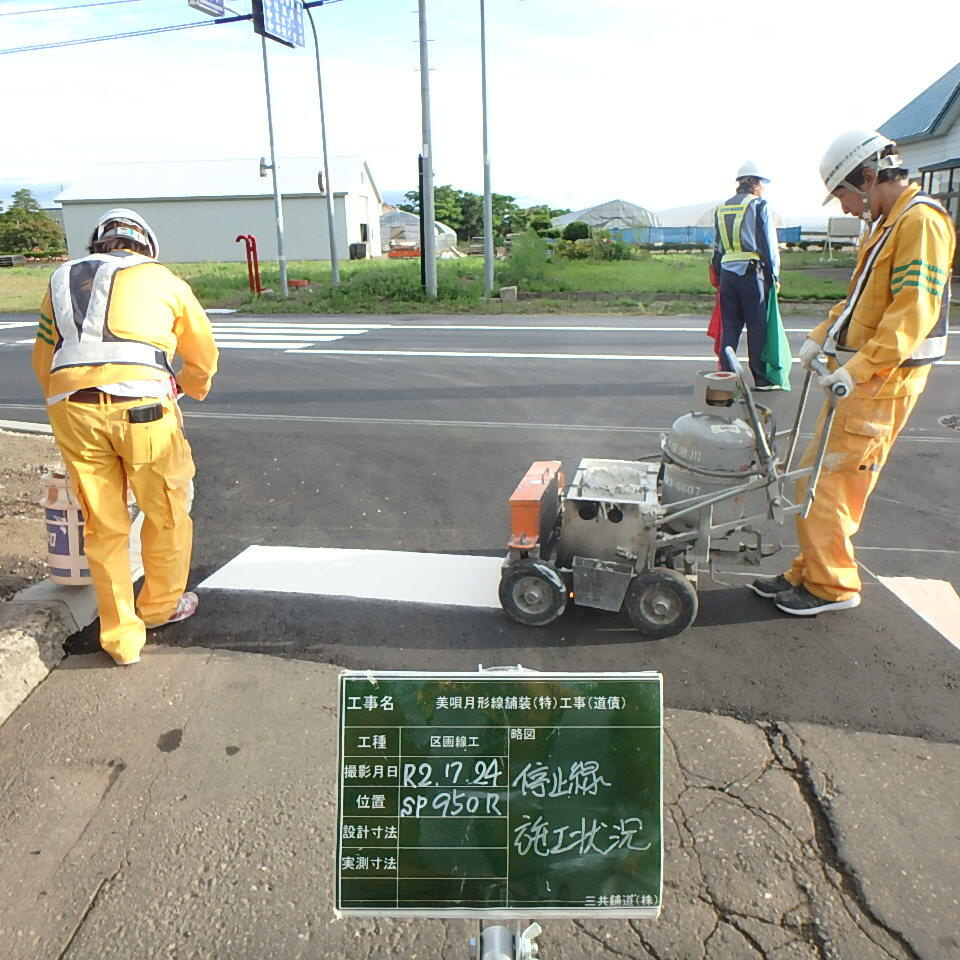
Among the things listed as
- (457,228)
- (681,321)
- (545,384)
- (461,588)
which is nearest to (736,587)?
(461,588)

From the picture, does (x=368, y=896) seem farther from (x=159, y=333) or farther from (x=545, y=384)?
(x=545, y=384)

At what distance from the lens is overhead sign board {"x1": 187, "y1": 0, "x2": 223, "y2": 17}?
53.3 ft

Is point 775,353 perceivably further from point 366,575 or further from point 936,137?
point 936,137

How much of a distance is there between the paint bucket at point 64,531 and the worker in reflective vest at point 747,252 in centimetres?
592

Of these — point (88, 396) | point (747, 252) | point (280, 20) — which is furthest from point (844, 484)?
point (280, 20)

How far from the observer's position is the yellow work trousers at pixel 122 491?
3607mm

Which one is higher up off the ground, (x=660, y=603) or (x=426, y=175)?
(x=426, y=175)

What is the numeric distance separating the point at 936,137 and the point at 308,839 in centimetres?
2789

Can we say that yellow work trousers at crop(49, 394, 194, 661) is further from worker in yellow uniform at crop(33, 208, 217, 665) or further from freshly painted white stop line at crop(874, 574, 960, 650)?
freshly painted white stop line at crop(874, 574, 960, 650)

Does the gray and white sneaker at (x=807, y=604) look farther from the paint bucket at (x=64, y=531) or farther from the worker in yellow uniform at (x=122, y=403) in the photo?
the paint bucket at (x=64, y=531)

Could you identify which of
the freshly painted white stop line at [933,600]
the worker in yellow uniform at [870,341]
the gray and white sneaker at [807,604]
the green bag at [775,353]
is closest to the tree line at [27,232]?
the green bag at [775,353]

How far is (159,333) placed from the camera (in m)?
3.73

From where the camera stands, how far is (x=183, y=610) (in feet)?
13.8

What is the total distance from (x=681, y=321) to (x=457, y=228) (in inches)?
1990
